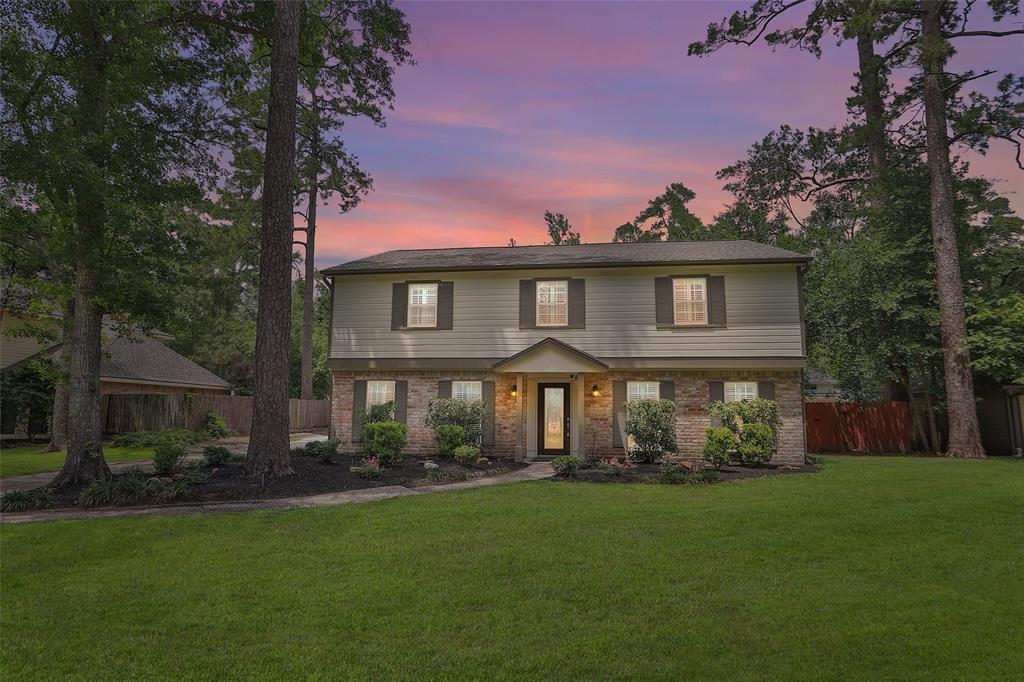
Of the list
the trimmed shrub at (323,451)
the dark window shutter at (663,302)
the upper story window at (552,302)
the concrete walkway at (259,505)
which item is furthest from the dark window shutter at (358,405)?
the dark window shutter at (663,302)

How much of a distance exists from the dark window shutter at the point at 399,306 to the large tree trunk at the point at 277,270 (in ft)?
16.4

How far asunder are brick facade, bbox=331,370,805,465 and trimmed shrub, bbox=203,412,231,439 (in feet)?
27.7

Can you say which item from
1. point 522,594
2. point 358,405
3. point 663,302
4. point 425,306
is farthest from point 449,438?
point 522,594

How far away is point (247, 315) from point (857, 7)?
118 ft

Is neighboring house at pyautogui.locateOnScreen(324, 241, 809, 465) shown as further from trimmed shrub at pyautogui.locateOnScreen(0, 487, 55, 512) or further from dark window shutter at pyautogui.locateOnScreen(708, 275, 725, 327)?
trimmed shrub at pyautogui.locateOnScreen(0, 487, 55, 512)

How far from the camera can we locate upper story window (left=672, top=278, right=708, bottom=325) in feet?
48.4

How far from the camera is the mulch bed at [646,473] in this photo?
11.1 metres

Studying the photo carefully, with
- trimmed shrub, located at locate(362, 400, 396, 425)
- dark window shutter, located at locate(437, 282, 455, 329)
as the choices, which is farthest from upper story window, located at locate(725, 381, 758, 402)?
trimmed shrub, located at locate(362, 400, 396, 425)

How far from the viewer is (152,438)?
1802cm

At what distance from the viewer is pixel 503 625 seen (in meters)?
3.97

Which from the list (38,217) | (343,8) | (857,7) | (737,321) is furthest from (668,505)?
(857,7)

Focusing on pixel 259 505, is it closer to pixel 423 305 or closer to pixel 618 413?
pixel 423 305

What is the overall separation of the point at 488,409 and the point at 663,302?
552 cm

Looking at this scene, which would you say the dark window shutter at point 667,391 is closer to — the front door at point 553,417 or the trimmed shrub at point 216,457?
the front door at point 553,417
